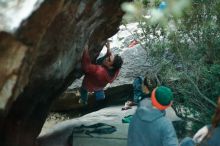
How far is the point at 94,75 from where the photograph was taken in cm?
953

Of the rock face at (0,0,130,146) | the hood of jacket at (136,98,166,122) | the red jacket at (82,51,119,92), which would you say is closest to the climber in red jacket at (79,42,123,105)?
the red jacket at (82,51,119,92)

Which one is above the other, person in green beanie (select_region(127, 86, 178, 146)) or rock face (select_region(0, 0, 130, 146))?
rock face (select_region(0, 0, 130, 146))

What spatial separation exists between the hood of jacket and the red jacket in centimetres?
280

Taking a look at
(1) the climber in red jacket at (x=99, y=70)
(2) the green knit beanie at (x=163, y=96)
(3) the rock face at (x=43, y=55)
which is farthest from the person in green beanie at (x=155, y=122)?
(1) the climber in red jacket at (x=99, y=70)

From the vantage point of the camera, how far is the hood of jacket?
6.36 metres

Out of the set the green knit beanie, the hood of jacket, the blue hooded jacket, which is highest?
the green knit beanie

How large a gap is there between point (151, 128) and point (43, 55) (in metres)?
1.88

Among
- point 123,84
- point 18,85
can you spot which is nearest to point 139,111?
point 18,85

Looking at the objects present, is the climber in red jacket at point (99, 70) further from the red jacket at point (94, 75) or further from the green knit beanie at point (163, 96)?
the green knit beanie at point (163, 96)

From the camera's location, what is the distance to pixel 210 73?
29.3 ft

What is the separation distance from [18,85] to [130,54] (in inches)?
320

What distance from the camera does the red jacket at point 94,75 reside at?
928 cm

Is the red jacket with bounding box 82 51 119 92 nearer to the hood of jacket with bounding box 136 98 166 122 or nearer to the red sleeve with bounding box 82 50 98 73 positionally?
the red sleeve with bounding box 82 50 98 73

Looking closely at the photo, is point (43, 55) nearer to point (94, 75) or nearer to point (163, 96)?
point (163, 96)
